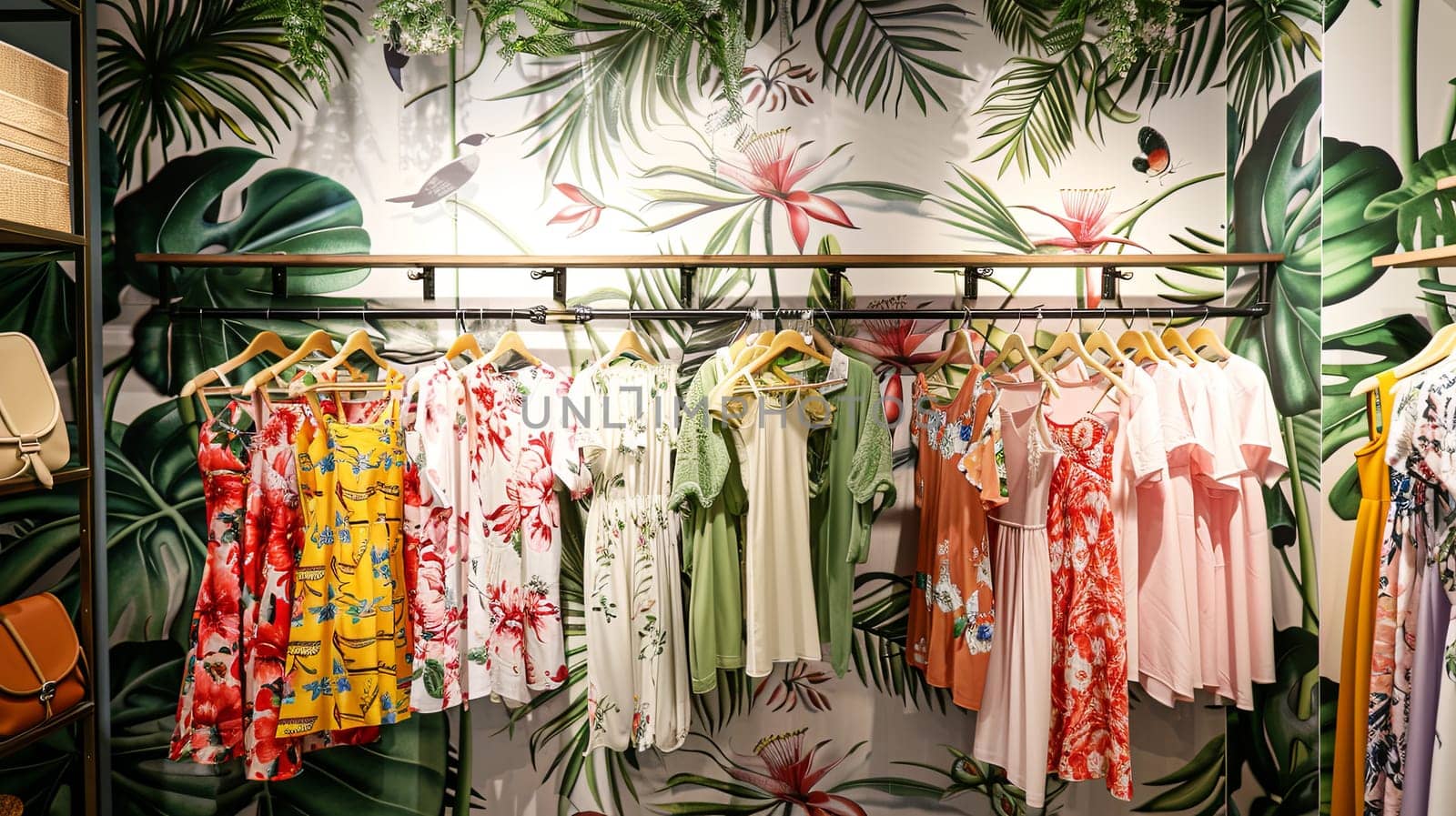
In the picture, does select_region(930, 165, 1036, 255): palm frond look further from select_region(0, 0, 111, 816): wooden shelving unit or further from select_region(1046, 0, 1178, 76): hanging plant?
select_region(0, 0, 111, 816): wooden shelving unit

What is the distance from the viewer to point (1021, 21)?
7.60 ft

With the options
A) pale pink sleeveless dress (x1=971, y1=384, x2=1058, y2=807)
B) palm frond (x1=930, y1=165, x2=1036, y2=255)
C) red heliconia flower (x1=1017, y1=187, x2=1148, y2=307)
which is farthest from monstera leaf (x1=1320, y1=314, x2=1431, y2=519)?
palm frond (x1=930, y1=165, x2=1036, y2=255)

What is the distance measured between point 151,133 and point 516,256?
125 centimetres

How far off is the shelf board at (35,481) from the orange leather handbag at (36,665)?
28 centimetres

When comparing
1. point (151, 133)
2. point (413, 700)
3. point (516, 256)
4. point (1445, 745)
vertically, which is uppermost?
point (151, 133)

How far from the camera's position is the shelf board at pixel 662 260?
2035 mm

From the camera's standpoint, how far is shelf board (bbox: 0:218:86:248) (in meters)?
1.64

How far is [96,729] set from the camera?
1.85 m

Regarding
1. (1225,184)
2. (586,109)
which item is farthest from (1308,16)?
(586,109)

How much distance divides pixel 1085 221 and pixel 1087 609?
3.93 ft

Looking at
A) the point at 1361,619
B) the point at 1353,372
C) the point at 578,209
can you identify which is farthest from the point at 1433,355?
the point at 578,209

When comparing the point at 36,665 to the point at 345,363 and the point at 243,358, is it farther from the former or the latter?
the point at 345,363

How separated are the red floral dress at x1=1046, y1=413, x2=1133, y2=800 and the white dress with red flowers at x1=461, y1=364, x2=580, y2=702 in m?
1.32

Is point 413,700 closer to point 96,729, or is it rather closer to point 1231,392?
point 96,729
